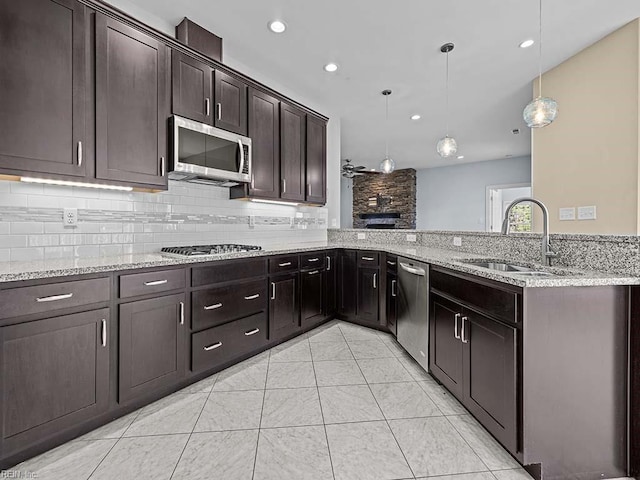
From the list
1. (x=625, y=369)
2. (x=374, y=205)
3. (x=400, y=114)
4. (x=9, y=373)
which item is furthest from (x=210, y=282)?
(x=374, y=205)

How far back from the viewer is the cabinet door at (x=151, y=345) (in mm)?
1776

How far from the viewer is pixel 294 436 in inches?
65.0

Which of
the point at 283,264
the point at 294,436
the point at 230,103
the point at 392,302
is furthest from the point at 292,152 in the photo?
the point at 294,436

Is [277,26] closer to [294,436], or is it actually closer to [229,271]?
[229,271]

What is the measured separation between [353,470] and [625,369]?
52.1 inches

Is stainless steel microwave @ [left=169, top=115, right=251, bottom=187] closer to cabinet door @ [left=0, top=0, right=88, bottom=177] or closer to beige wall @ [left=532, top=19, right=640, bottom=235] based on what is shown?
cabinet door @ [left=0, top=0, right=88, bottom=177]

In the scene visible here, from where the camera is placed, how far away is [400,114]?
15.9ft

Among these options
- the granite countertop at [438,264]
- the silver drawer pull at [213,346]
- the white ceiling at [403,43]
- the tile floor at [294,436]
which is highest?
the white ceiling at [403,43]

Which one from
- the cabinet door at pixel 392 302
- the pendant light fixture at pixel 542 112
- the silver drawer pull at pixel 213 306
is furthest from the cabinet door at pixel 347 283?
the pendant light fixture at pixel 542 112

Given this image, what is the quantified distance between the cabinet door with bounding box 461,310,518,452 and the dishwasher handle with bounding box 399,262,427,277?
61 cm

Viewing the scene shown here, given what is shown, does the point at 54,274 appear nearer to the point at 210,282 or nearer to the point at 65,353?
the point at 65,353

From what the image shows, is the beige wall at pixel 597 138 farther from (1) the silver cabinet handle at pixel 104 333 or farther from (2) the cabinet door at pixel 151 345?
(1) the silver cabinet handle at pixel 104 333

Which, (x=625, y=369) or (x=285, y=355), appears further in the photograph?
(x=285, y=355)

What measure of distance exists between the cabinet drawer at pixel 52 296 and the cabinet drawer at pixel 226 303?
588 mm
